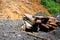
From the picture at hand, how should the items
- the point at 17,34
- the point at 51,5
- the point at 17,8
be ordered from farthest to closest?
the point at 51,5 → the point at 17,8 → the point at 17,34

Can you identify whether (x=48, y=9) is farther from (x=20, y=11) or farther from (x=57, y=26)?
(x=57, y=26)

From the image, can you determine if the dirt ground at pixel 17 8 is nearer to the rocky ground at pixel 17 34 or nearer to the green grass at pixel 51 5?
the green grass at pixel 51 5

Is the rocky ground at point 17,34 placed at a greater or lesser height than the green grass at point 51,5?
greater

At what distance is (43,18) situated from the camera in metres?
8.91

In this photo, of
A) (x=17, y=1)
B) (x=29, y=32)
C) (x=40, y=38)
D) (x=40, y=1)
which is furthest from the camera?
(x=40, y=1)

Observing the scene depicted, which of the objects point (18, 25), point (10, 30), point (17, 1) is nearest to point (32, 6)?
point (17, 1)

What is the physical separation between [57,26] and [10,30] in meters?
1.77

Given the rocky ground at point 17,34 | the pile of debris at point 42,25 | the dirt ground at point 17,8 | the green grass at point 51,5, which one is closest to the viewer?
the rocky ground at point 17,34

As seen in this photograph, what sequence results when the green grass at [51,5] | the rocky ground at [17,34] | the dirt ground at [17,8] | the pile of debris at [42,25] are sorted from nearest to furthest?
the rocky ground at [17,34] < the pile of debris at [42,25] < the dirt ground at [17,8] < the green grass at [51,5]

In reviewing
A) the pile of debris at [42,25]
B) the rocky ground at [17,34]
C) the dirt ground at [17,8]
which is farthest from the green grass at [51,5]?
the rocky ground at [17,34]

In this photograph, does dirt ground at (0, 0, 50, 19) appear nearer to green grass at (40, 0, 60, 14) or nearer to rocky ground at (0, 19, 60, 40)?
green grass at (40, 0, 60, 14)

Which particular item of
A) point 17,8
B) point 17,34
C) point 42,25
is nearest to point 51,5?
point 17,8

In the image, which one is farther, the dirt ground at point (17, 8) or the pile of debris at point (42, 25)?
the dirt ground at point (17, 8)

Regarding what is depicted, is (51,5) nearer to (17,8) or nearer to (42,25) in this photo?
(17,8)
